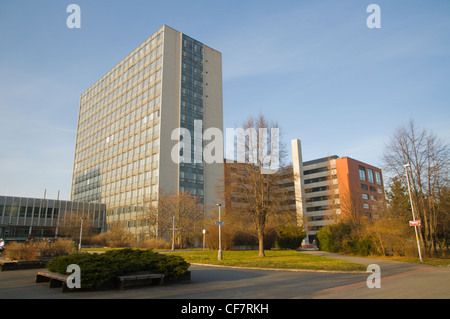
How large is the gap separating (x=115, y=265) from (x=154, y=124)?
2436 inches

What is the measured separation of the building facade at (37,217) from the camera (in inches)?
2490

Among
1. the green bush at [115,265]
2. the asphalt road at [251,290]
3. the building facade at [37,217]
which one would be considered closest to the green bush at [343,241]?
the asphalt road at [251,290]

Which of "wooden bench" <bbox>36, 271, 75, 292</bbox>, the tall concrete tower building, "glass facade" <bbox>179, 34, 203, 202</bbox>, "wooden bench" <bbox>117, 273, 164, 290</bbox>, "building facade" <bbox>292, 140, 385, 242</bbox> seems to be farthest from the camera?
"building facade" <bbox>292, 140, 385, 242</bbox>

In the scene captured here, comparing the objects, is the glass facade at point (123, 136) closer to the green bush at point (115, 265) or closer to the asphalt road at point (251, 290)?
the green bush at point (115, 265)

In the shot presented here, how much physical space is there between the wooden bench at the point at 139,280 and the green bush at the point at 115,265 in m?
0.30

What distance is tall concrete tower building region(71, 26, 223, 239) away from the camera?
67688 mm

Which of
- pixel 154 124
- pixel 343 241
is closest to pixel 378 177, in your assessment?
pixel 154 124

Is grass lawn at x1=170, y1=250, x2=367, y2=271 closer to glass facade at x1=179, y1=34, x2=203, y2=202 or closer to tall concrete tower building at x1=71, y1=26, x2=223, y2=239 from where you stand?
tall concrete tower building at x1=71, y1=26, x2=223, y2=239

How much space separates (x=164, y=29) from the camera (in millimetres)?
73688

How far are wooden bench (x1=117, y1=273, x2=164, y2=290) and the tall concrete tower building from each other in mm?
51213

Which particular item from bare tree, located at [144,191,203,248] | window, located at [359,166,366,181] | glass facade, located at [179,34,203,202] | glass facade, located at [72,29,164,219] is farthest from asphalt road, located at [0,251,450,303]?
window, located at [359,166,366,181]

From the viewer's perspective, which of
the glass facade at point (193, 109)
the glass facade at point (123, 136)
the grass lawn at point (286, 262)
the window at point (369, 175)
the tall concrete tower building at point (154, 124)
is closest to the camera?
the grass lawn at point (286, 262)

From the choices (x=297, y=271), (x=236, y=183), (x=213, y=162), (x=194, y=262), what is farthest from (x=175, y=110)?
(x=297, y=271)

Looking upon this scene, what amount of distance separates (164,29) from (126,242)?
5080cm
